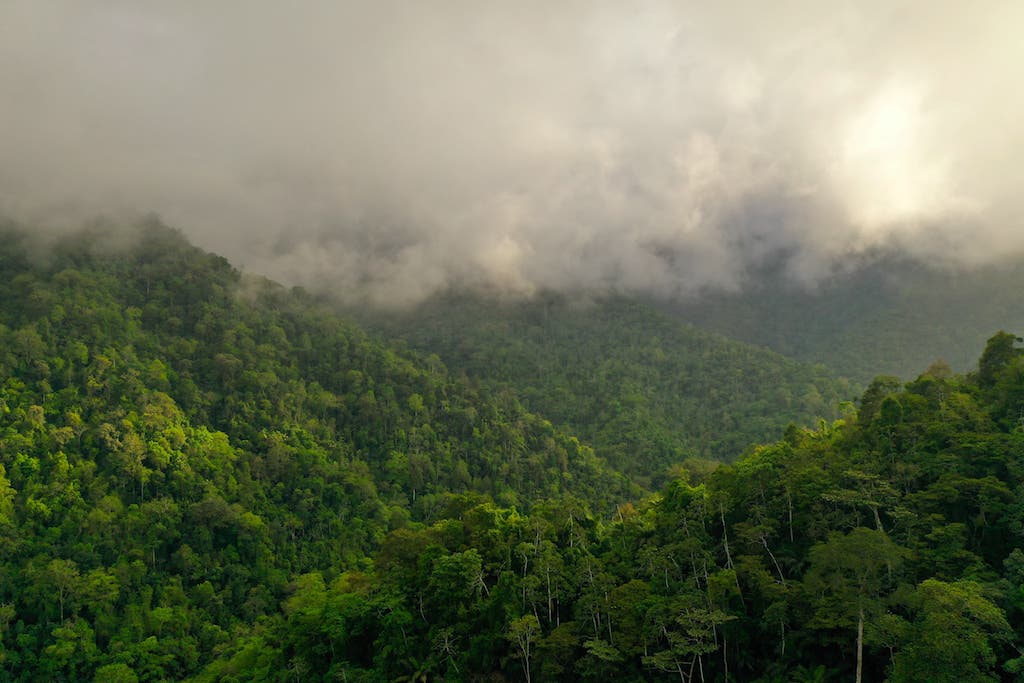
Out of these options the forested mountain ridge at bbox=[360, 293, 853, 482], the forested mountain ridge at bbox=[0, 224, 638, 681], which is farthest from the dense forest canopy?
the forested mountain ridge at bbox=[360, 293, 853, 482]

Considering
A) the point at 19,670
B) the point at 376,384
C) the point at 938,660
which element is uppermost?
the point at 376,384

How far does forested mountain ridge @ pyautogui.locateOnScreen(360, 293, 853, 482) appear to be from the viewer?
125 metres

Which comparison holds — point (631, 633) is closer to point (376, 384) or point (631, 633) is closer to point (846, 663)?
point (846, 663)

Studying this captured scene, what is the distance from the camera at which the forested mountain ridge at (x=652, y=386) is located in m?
125

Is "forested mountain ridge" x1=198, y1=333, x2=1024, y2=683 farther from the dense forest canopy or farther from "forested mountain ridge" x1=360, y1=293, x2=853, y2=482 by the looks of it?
"forested mountain ridge" x1=360, y1=293, x2=853, y2=482

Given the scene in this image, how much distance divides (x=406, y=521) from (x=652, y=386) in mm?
96217

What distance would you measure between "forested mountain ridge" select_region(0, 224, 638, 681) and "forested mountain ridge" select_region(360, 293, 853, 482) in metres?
22.4

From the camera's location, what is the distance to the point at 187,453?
76688mm

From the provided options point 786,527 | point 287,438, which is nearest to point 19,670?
point 287,438

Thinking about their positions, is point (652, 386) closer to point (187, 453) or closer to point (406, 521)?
point (406, 521)

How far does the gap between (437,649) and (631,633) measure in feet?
38.9

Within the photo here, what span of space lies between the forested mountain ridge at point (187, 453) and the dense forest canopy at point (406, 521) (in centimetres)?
33

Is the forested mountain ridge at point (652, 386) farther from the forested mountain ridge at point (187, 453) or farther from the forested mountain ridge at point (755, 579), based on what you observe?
the forested mountain ridge at point (755, 579)

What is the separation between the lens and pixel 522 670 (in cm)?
3462
